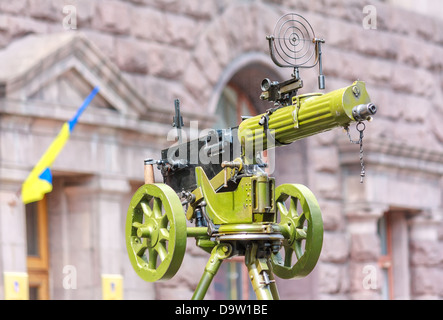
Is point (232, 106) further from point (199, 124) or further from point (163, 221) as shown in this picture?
point (163, 221)

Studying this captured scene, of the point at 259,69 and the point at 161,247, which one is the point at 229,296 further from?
the point at 161,247

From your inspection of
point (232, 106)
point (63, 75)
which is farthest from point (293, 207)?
point (232, 106)

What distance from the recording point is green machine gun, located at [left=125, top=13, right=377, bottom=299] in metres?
4.68

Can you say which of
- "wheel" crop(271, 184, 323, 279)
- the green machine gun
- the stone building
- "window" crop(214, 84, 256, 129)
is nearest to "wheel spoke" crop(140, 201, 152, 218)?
the green machine gun

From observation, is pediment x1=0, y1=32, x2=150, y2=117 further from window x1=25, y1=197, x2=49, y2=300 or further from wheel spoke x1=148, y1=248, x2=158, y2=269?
wheel spoke x1=148, y1=248, x2=158, y2=269

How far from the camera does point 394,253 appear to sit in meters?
14.2

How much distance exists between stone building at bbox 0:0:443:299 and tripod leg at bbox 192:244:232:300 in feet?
13.9

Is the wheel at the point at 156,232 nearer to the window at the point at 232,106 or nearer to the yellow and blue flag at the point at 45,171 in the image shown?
the yellow and blue flag at the point at 45,171

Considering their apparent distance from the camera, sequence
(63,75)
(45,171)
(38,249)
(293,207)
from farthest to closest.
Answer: (38,249) → (63,75) → (45,171) → (293,207)

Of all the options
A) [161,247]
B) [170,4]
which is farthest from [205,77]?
[161,247]

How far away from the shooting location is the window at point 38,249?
31.6 ft

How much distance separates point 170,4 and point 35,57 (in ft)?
7.91

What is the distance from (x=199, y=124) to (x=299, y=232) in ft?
18.2

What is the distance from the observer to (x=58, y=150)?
938 cm
